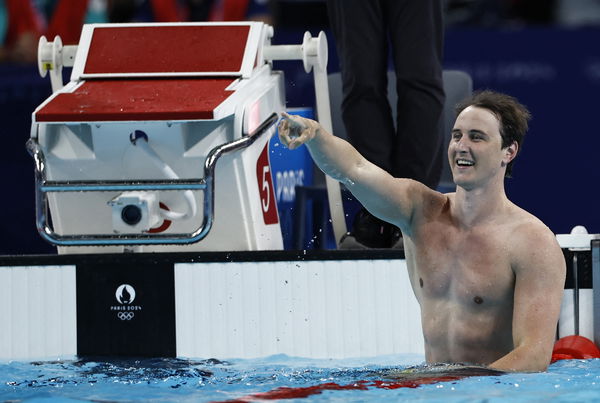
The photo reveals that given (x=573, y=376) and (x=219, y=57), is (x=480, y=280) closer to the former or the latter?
(x=573, y=376)

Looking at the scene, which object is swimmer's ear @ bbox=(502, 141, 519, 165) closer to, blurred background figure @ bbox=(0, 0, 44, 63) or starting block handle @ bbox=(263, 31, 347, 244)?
starting block handle @ bbox=(263, 31, 347, 244)

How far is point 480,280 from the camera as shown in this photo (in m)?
2.91

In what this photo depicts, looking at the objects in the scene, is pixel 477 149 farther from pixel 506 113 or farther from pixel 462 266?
pixel 462 266

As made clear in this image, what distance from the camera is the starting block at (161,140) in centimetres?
355

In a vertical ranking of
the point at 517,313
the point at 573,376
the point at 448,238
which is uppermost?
the point at 448,238

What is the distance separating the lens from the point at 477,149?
2.82 metres

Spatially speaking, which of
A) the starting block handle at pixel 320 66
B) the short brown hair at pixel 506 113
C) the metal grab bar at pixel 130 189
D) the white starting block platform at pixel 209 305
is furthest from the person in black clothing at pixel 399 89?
the short brown hair at pixel 506 113

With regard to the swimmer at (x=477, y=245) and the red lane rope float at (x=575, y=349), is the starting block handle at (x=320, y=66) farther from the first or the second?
the swimmer at (x=477, y=245)

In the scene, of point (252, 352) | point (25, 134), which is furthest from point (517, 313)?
point (25, 134)

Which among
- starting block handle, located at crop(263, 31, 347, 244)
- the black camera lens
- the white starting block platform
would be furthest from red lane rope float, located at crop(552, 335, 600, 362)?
the black camera lens

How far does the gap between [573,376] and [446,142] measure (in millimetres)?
1604

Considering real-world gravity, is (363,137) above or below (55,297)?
above

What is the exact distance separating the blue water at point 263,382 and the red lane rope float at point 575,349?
3.4 inches

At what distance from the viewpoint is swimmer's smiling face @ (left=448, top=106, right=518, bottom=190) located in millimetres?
2826
